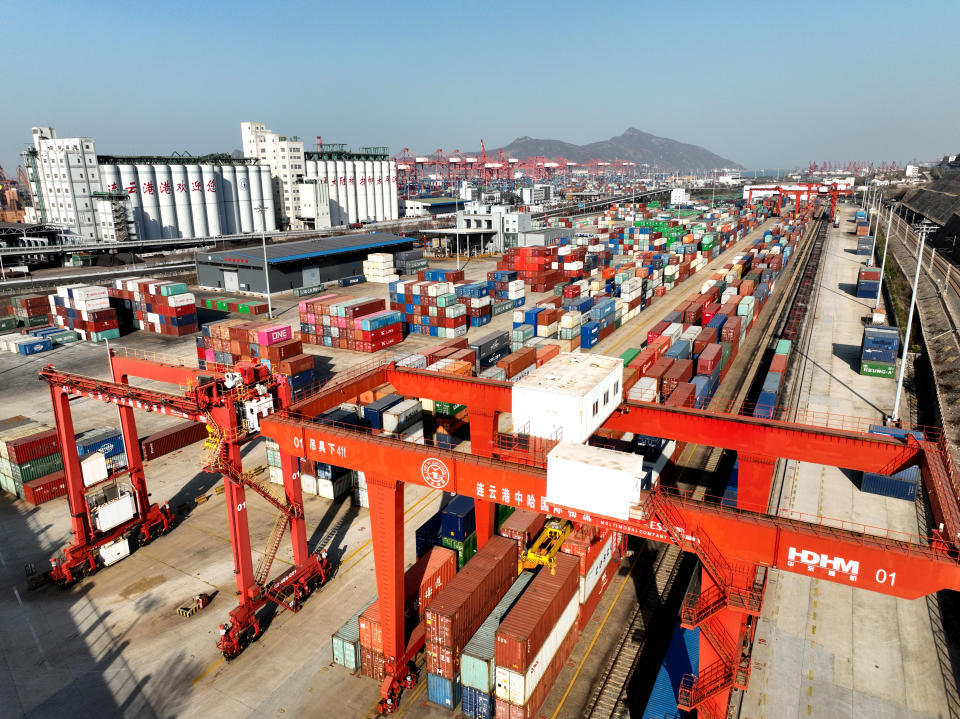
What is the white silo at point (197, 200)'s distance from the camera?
5497 inches

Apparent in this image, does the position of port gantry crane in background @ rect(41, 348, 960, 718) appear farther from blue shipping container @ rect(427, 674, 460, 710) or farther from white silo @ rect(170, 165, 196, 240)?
white silo @ rect(170, 165, 196, 240)

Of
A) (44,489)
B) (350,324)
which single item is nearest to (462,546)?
(44,489)

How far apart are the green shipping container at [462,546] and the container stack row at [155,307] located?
197 feet

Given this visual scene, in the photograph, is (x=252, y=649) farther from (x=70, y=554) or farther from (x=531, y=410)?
(x=531, y=410)

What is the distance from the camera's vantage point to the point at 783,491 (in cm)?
3722

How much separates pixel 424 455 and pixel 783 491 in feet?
91.3

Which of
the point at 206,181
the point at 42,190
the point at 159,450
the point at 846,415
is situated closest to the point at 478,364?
the point at 159,450

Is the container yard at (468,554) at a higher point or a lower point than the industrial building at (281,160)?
lower

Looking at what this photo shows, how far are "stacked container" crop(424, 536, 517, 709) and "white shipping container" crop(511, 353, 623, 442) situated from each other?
6280 mm

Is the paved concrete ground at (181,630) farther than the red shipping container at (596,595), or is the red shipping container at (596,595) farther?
the red shipping container at (596,595)

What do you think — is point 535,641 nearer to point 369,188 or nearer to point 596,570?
point 596,570

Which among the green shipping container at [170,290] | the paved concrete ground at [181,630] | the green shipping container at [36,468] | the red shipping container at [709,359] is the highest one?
the green shipping container at [170,290]

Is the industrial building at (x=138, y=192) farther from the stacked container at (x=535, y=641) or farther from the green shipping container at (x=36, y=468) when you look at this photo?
the stacked container at (x=535, y=641)

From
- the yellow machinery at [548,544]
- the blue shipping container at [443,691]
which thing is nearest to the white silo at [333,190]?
the yellow machinery at [548,544]
